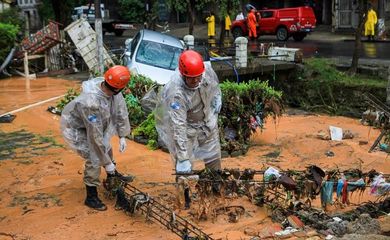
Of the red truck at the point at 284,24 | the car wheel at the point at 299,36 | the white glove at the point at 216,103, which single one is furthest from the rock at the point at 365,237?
the car wheel at the point at 299,36

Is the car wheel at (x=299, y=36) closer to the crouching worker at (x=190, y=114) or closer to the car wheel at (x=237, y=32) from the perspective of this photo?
the car wheel at (x=237, y=32)

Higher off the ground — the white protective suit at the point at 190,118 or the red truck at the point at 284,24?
the red truck at the point at 284,24

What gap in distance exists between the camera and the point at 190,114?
241 inches

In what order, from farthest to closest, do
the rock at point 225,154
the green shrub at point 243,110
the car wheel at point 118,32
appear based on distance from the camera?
1. the car wheel at point 118,32
2. the green shrub at point 243,110
3. the rock at point 225,154

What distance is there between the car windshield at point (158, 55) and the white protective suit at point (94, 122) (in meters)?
6.68

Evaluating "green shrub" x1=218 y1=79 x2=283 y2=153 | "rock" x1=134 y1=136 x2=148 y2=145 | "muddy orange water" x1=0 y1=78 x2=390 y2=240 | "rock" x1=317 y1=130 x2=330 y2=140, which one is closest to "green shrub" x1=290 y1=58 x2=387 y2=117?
"muddy orange water" x1=0 y1=78 x2=390 y2=240

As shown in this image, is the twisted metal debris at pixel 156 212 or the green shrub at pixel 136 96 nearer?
the twisted metal debris at pixel 156 212

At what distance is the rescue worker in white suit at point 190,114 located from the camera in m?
5.79

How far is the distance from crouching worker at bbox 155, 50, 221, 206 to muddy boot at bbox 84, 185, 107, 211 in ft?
3.34

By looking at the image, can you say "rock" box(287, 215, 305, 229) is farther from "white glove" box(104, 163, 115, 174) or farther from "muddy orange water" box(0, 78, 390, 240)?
"white glove" box(104, 163, 115, 174)

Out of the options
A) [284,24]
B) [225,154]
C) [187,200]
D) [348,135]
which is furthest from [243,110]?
[284,24]

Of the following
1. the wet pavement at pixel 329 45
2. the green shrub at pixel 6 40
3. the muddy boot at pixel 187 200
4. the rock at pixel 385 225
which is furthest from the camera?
the wet pavement at pixel 329 45

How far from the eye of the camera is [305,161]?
9.14 meters

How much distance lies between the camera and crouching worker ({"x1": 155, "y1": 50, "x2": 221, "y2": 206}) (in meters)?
5.79
